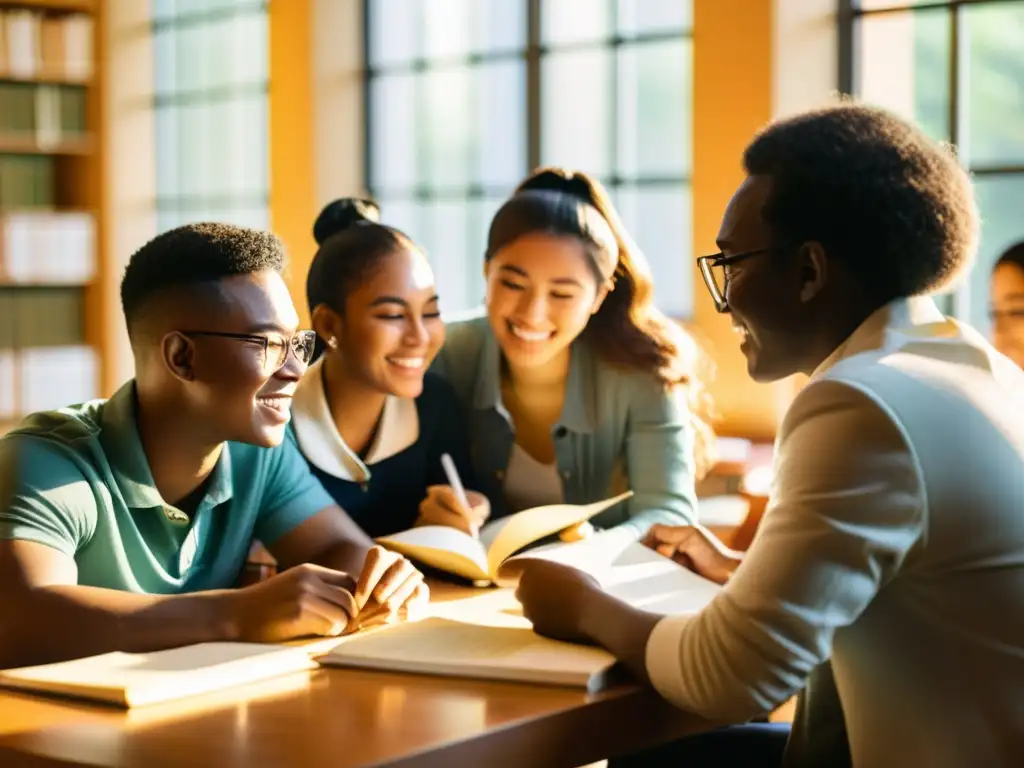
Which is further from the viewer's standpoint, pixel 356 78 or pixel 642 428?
pixel 356 78

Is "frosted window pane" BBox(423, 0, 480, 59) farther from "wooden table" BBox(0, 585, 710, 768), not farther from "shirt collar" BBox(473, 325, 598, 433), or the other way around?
"wooden table" BBox(0, 585, 710, 768)

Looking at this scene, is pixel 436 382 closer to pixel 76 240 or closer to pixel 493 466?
pixel 493 466

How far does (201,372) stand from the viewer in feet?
6.56

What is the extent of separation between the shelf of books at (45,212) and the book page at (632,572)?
5446 millimetres

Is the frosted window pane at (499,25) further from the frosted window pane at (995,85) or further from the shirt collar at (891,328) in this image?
the shirt collar at (891,328)

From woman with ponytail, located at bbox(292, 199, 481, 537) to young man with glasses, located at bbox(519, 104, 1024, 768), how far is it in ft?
3.05

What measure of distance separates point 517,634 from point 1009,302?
2355 millimetres

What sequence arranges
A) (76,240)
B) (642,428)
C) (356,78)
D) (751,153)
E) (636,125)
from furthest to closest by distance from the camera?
(76,240) → (356,78) → (636,125) → (642,428) → (751,153)

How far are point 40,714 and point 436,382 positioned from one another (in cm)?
136

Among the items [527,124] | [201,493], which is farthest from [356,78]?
[201,493]

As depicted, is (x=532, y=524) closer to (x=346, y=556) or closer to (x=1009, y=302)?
(x=346, y=556)

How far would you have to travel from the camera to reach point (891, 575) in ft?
4.79

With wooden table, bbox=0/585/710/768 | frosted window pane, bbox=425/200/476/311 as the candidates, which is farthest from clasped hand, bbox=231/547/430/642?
frosted window pane, bbox=425/200/476/311

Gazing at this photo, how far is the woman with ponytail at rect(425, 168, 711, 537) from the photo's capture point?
266cm
